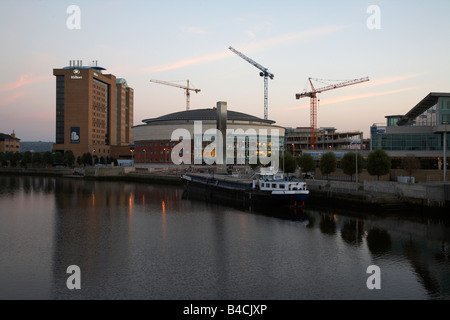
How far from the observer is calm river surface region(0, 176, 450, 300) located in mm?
21812

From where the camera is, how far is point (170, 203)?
61719 millimetres

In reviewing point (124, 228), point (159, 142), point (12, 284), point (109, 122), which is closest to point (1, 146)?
point (109, 122)

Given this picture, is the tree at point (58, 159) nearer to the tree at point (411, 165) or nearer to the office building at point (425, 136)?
the office building at point (425, 136)

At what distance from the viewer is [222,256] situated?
93.4ft

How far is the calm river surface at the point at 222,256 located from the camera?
71.6 feet

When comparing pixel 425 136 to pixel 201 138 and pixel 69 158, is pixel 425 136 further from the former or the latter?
pixel 69 158

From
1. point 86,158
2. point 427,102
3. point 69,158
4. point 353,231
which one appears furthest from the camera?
point 86,158

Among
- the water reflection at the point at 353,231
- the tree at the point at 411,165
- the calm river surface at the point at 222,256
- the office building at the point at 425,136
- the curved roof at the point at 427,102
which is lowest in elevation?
the calm river surface at the point at 222,256

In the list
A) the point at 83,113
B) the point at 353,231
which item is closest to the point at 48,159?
the point at 83,113

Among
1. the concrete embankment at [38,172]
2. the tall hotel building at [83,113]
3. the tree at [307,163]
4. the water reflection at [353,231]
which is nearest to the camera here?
the water reflection at [353,231]

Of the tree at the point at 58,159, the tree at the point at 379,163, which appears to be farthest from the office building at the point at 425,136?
the tree at the point at 58,159

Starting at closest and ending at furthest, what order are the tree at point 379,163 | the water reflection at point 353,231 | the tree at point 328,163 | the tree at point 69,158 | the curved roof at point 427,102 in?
the water reflection at point 353,231 → the tree at point 379,163 → the curved roof at point 427,102 → the tree at point 328,163 → the tree at point 69,158

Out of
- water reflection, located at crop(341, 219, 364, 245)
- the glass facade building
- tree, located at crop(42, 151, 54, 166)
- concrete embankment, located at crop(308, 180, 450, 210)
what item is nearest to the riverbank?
concrete embankment, located at crop(308, 180, 450, 210)
